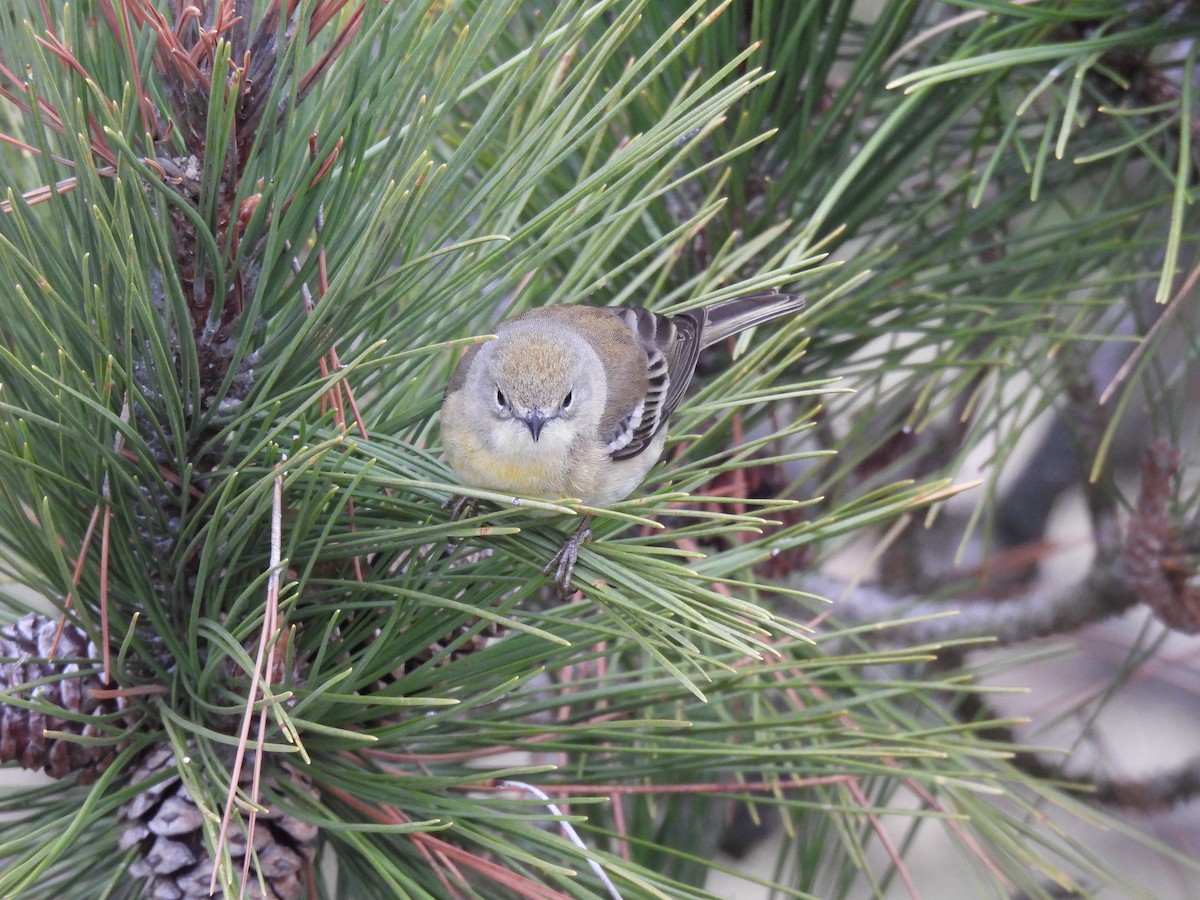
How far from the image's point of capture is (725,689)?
125 centimetres

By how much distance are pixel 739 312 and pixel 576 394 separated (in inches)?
10.9

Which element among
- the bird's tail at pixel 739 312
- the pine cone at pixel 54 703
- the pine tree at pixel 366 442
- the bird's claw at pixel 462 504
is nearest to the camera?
the pine tree at pixel 366 442

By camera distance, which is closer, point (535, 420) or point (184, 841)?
point (184, 841)

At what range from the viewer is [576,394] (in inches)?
61.8

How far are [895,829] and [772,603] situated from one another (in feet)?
4.93

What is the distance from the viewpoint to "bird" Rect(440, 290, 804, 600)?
53.2 inches

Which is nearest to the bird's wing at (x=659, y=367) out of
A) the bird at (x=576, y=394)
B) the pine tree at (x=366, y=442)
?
the bird at (x=576, y=394)

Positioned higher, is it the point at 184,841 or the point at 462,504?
the point at 462,504

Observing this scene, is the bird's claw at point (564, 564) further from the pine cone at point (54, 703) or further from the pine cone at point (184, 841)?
the pine cone at point (54, 703)

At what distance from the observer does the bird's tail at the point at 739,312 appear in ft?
5.16

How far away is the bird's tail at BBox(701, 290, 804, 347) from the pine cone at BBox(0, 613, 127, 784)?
89cm

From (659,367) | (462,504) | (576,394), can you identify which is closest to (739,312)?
(659,367)

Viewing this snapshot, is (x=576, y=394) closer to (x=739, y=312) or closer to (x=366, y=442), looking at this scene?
(x=739, y=312)

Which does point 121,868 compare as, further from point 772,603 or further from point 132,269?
point 772,603
